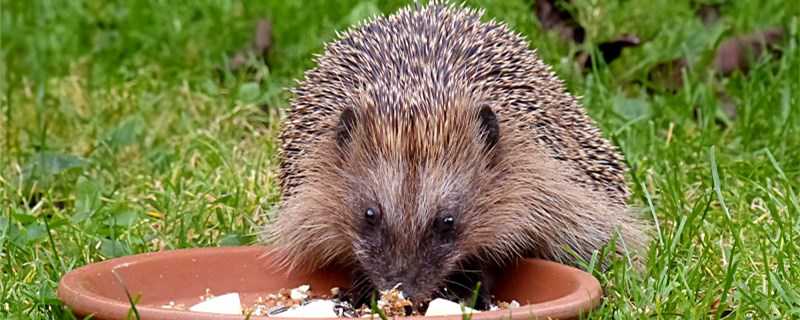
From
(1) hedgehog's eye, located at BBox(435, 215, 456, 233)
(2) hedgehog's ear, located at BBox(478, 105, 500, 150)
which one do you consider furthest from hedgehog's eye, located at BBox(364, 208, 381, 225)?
(2) hedgehog's ear, located at BBox(478, 105, 500, 150)

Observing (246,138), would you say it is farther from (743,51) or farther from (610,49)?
(743,51)

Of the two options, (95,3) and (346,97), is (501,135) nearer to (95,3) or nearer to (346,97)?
(346,97)

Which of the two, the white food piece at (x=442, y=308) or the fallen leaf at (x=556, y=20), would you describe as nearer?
the white food piece at (x=442, y=308)

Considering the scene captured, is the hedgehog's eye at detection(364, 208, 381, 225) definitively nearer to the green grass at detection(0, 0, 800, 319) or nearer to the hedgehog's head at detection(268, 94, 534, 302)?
the hedgehog's head at detection(268, 94, 534, 302)

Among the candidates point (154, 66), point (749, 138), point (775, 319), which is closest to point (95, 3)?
point (154, 66)

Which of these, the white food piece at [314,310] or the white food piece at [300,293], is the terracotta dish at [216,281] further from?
the white food piece at [314,310]

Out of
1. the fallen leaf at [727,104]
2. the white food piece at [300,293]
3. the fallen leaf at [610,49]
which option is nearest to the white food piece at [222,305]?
the white food piece at [300,293]
